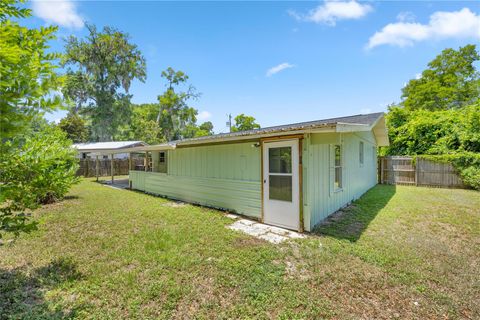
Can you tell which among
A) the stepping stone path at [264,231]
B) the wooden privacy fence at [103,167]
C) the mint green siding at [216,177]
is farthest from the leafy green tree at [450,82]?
the wooden privacy fence at [103,167]

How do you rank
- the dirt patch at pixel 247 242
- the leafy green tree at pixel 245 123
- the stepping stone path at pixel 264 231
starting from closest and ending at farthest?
the dirt patch at pixel 247 242 < the stepping stone path at pixel 264 231 < the leafy green tree at pixel 245 123

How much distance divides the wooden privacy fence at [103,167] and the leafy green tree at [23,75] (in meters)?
16.7

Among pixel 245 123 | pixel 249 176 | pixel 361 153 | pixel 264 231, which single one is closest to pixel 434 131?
pixel 361 153

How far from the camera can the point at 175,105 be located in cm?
3028

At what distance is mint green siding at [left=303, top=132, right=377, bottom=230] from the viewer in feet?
15.9

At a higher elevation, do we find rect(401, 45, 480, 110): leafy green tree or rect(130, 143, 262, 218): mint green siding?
rect(401, 45, 480, 110): leafy green tree

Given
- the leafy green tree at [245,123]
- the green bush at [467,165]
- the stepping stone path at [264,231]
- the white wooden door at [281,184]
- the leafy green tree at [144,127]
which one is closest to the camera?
the stepping stone path at [264,231]

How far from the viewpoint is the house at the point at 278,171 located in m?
4.88

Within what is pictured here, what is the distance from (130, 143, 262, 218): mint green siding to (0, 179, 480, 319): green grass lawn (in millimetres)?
1154

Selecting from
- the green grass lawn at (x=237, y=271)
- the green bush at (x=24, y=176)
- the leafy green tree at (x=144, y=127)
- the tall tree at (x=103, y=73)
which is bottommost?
the green grass lawn at (x=237, y=271)

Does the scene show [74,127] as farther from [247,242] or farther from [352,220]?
[352,220]

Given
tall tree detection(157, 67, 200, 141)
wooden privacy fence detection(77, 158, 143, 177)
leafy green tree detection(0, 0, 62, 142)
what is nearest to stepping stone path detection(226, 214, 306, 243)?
leafy green tree detection(0, 0, 62, 142)

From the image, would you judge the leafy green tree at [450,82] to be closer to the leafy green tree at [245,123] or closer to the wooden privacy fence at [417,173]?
the wooden privacy fence at [417,173]

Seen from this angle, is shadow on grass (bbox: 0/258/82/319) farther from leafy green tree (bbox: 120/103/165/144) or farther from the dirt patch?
leafy green tree (bbox: 120/103/165/144)
